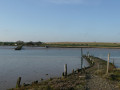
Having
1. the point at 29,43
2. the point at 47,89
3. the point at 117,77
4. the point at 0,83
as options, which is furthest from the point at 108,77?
the point at 29,43

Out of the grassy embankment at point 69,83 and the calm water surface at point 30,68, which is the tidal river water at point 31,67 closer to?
the calm water surface at point 30,68

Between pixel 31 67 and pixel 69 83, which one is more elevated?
pixel 69 83

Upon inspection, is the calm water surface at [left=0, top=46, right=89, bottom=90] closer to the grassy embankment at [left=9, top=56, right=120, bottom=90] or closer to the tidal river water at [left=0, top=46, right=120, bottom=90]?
the tidal river water at [left=0, top=46, right=120, bottom=90]

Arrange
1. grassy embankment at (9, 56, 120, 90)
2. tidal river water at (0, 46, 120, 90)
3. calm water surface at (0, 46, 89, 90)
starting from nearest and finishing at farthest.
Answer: grassy embankment at (9, 56, 120, 90), calm water surface at (0, 46, 89, 90), tidal river water at (0, 46, 120, 90)

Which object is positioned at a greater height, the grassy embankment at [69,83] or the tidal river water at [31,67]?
the grassy embankment at [69,83]

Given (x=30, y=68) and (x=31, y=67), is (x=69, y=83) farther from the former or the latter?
(x=31, y=67)

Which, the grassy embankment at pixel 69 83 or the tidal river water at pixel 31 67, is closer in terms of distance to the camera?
the grassy embankment at pixel 69 83

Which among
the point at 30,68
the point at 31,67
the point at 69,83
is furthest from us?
the point at 31,67

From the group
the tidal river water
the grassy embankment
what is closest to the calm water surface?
the tidal river water

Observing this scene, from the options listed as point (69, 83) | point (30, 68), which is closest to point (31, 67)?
point (30, 68)

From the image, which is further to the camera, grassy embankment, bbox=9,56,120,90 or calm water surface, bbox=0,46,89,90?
calm water surface, bbox=0,46,89,90

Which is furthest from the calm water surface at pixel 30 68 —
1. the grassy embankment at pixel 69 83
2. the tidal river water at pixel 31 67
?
the grassy embankment at pixel 69 83

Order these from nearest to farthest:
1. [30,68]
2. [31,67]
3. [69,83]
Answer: [69,83] → [30,68] → [31,67]

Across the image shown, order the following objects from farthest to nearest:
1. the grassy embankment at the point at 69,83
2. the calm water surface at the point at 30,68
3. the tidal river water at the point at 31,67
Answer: the tidal river water at the point at 31,67 → the calm water surface at the point at 30,68 → the grassy embankment at the point at 69,83
